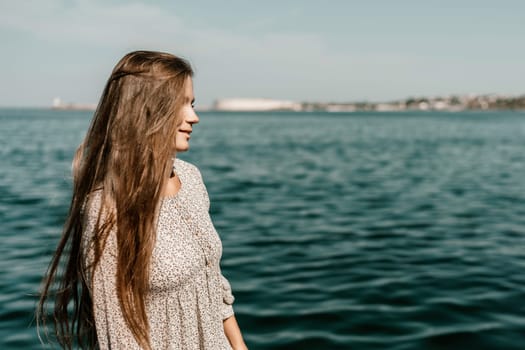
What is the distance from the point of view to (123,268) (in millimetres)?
2004

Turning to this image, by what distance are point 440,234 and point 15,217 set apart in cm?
1040

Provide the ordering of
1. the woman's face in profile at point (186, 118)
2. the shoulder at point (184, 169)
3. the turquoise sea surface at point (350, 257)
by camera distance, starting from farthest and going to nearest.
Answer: the turquoise sea surface at point (350, 257) < the shoulder at point (184, 169) < the woman's face in profile at point (186, 118)

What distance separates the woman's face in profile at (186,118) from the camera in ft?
7.10

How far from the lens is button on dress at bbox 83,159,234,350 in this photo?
6.70ft

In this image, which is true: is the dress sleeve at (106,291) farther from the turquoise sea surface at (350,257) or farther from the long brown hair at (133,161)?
the turquoise sea surface at (350,257)

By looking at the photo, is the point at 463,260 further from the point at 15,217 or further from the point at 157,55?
the point at 15,217

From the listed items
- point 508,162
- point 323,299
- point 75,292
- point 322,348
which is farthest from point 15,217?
point 508,162

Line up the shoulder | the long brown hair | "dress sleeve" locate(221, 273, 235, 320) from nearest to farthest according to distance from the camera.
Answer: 1. the long brown hair
2. the shoulder
3. "dress sleeve" locate(221, 273, 235, 320)

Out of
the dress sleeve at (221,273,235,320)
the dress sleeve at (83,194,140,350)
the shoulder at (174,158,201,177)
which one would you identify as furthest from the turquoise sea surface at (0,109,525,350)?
the dress sleeve at (221,273,235,320)

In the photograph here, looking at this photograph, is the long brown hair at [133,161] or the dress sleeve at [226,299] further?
the dress sleeve at [226,299]

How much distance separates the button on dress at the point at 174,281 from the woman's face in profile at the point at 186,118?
19 centimetres

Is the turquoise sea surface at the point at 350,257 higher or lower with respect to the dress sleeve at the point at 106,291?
lower

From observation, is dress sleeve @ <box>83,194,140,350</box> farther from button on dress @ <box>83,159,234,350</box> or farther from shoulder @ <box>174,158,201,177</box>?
shoulder @ <box>174,158,201,177</box>

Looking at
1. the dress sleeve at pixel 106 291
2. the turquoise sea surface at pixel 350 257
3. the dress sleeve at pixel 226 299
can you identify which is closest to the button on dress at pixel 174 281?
the dress sleeve at pixel 106 291
